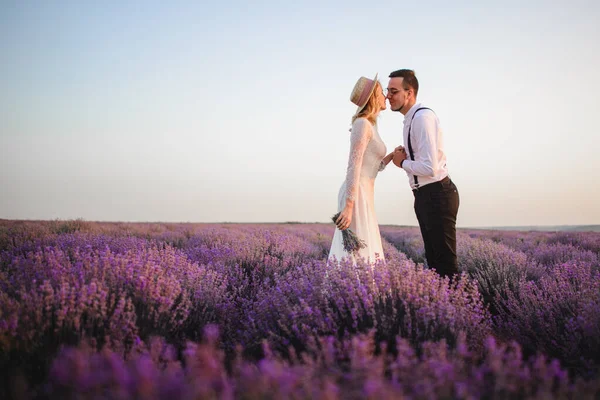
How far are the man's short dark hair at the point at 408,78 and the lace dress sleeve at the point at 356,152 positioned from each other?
57 cm

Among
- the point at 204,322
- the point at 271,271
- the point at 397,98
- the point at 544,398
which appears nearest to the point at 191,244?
the point at 271,271

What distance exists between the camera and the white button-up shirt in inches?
122

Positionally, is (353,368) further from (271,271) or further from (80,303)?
(271,271)

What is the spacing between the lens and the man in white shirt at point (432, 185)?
3.11 meters

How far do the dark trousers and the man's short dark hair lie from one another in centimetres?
87

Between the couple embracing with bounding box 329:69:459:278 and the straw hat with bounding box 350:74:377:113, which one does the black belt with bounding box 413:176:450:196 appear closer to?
the couple embracing with bounding box 329:69:459:278

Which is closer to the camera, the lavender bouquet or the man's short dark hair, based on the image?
the lavender bouquet

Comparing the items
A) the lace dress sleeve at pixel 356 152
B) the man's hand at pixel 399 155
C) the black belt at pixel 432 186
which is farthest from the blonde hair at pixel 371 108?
the black belt at pixel 432 186

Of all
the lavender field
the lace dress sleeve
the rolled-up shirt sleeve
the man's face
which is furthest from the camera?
the man's face

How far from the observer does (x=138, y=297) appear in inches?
99.0

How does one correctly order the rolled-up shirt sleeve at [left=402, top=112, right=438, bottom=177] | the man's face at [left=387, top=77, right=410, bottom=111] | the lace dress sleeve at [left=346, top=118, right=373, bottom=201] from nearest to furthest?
1. the rolled-up shirt sleeve at [left=402, top=112, right=438, bottom=177]
2. the lace dress sleeve at [left=346, top=118, right=373, bottom=201]
3. the man's face at [left=387, top=77, right=410, bottom=111]

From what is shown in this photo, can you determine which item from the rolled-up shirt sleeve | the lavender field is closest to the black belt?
the rolled-up shirt sleeve

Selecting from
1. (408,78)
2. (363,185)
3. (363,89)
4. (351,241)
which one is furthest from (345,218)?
(408,78)

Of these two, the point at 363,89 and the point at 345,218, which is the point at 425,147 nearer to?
the point at 363,89
